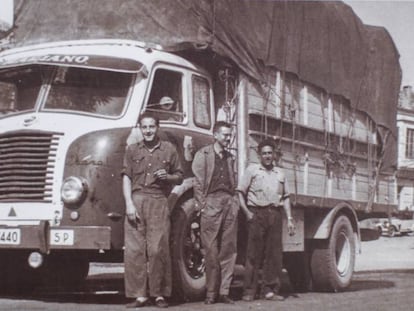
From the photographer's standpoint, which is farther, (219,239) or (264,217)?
(264,217)

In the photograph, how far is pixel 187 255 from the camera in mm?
8148

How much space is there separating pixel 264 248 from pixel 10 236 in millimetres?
2483

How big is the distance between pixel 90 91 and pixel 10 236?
1.51 m

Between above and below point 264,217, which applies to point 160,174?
above

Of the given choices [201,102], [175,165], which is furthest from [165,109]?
[175,165]

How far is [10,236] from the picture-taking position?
24.9ft

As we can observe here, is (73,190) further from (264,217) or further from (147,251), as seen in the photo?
(264,217)

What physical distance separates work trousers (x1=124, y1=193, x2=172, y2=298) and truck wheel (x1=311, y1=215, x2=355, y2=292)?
3.02 m

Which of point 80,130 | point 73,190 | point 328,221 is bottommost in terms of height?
point 328,221

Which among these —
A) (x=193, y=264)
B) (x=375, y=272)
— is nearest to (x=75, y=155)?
(x=193, y=264)

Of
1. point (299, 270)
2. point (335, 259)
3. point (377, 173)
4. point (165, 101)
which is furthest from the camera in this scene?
point (377, 173)

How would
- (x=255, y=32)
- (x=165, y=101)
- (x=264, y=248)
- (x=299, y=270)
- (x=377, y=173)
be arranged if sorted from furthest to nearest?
(x=377, y=173) < (x=299, y=270) < (x=255, y=32) < (x=264, y=248) < (x=165, y=101)

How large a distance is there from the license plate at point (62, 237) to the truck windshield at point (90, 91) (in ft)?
4.00

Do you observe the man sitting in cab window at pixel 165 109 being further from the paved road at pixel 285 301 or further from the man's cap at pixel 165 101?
the paved road at pixel 285 301
